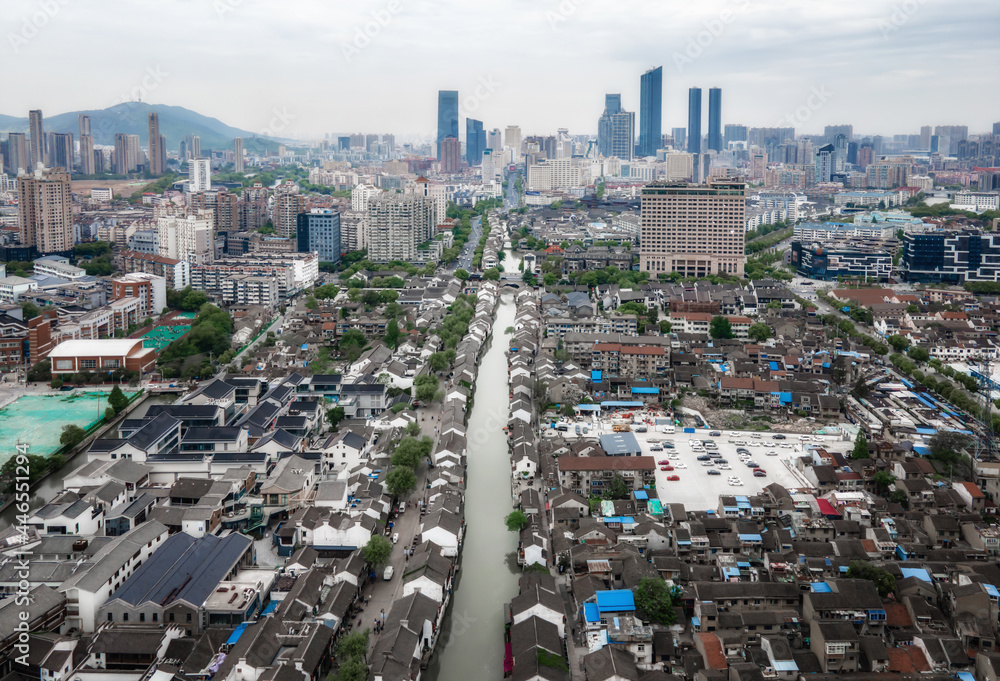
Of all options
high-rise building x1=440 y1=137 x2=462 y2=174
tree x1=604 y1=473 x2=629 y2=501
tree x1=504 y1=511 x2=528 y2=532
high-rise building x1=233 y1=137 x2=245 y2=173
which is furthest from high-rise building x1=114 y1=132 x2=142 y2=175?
tree x1=504 y1=511 x2=528 y2=532

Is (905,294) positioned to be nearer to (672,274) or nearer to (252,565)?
(672,274)

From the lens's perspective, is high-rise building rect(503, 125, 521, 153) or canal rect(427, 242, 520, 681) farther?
high-rise building rect(503, 125, 521, 153)

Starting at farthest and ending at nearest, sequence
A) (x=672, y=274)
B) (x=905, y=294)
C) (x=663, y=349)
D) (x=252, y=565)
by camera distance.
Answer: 1. (x=672, y=274)
2. (x=905, y=294)
3. (x=663, y=349)
4. (x=252, y=565)

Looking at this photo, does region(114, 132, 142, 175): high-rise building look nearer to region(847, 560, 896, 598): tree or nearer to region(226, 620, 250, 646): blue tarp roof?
region(226, 620, 250, 646): blue tarp roof

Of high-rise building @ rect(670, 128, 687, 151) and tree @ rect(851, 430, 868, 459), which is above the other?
high-rise building @ rect(670, 128, 687, 151)

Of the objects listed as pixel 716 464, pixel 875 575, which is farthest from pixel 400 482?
pixel 875 575

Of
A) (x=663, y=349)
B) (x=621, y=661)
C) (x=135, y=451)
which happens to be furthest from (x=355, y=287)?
(x=621, y=661)

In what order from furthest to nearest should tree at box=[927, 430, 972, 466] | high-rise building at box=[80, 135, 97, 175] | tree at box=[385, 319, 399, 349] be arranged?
high-rise building at box=[80, 135, 97, 175] → tree at box=[385, 319, 399, 349] → tree at box=[927, 430, 972, 466]
